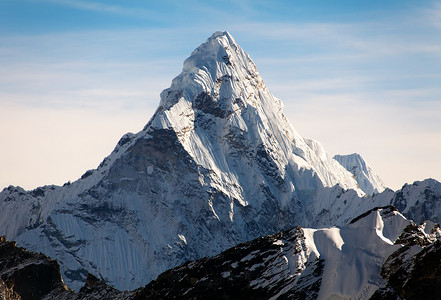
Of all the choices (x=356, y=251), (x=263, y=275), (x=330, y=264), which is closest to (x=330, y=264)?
(x=330, y=264)

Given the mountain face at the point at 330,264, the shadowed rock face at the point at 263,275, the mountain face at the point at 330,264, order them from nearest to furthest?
the mountain face at the point at 330,264 < the mountain face at the point at 330,264 < the shadowed rock face at the point at 263,275

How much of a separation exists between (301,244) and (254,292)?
→ 13931 mm

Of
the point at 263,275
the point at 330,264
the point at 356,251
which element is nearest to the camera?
the point at 330,264

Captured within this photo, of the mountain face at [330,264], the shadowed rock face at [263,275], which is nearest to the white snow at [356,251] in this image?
the mountain face at [330,264]

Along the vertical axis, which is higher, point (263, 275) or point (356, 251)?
point (263, 275)

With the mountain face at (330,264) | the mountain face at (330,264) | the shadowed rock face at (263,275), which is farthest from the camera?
the shadowed rock face at (263,275)

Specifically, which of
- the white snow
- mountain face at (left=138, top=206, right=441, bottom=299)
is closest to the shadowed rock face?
mountain face at (left=138, top=206, right=441, bottom=299)

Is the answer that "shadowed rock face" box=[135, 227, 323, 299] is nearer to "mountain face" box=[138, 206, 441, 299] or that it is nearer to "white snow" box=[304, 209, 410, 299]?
"mountain face" box=[138, 206, 441, 299]

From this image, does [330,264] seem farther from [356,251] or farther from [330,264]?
[356,251]

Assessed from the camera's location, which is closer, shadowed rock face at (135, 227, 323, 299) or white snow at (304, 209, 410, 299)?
white snow at (304, 209, 410, 299)

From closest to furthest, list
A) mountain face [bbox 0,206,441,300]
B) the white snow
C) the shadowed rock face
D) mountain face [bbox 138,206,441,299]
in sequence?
mountain face [bbox 0,206,441,300] → mountain face [bbox 138,206,441,299] → the white snow → the shadowed rock face

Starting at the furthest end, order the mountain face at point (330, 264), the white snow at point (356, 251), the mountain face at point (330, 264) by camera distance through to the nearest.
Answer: the white snow at point (356, 251), the mountain face at point (330, 264), the mountain face at point (330, 264)

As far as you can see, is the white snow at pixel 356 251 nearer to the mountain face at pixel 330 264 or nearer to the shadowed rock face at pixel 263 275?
the mountain face at pixel 330 264

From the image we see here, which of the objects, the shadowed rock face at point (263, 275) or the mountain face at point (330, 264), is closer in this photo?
the mountain face at point (330, 264)
